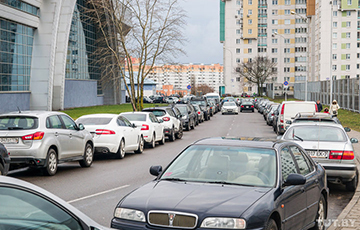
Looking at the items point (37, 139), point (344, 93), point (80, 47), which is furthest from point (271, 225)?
point (80, 47)

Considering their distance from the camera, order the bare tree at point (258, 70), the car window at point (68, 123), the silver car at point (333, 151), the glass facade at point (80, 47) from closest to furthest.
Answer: the silver car at point (333, 151) < the car window at point (68, 123) < the glass facade at point (80, 47) < the bare tree at point (258, 70)

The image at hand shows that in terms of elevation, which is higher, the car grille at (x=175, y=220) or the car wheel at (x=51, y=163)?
the car grille at (x=175, y=220)

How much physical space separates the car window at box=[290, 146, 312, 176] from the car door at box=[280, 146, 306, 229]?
0.16 m

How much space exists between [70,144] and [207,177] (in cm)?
879

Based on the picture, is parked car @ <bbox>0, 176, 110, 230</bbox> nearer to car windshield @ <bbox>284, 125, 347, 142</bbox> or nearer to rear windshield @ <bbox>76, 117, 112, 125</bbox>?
car windshield @ <bbox>284, 125, 347, 142</bbox>

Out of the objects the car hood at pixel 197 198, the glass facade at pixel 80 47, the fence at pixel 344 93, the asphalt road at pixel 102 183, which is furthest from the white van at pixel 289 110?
the glass facade at pixel 80 47

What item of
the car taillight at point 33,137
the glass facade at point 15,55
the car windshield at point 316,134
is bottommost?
the car taillight at point 33,137

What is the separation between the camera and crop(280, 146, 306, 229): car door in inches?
236

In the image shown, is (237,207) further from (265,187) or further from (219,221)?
(265,187)

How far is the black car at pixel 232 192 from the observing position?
515 centimetres

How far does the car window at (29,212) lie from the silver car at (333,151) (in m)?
8.61

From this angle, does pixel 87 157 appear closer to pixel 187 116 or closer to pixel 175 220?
pixel 175 220

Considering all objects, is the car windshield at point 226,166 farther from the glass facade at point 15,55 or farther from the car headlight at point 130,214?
the glass facade at point 15,55

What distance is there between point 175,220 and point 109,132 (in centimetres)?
1232
